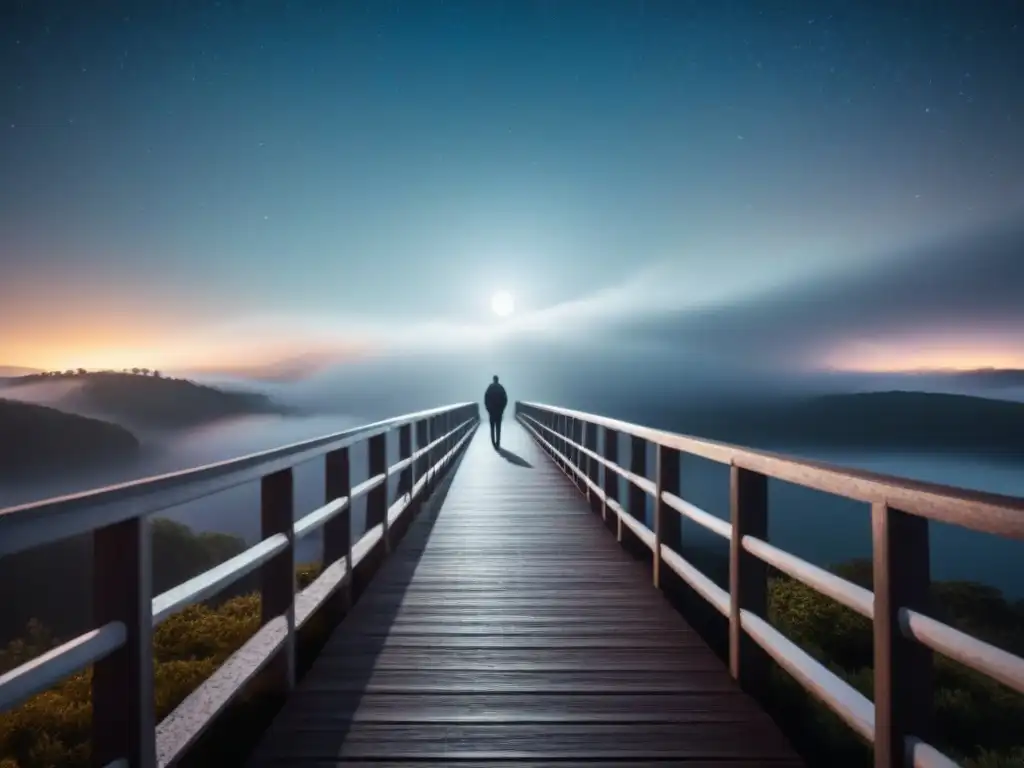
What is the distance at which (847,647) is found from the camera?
17000 millimetres

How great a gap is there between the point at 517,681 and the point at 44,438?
22556cm

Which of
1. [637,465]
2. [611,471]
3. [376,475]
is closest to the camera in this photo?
[376,475]

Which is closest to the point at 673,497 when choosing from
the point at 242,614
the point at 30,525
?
the point at 30,525

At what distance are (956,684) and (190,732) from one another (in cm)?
1979

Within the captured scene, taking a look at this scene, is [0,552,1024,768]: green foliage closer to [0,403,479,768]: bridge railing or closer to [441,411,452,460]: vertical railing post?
[0,403,479,768]: bridge railing

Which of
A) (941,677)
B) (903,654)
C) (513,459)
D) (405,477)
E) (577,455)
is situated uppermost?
(903,654)

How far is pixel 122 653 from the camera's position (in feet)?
6.77

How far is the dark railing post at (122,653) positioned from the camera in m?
2.06

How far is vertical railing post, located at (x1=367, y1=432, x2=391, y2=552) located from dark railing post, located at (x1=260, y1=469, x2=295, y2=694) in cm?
241

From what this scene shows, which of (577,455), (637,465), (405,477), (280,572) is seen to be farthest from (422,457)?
(280,572)

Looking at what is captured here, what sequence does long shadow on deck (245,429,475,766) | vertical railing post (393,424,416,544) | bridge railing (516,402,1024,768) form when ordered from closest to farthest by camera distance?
bridge railing (516,402,1024,768) < long shadow on deck (245,429,475,766) < vertical railing post (393,424,416,544)

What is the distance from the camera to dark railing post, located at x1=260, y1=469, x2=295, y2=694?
3443 millimetres

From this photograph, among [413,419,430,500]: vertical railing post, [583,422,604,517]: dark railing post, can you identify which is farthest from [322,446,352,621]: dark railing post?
[583,422,604,517]: dark railing post

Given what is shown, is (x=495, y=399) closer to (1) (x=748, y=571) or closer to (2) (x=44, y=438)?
(1) (x=748, y=571)
